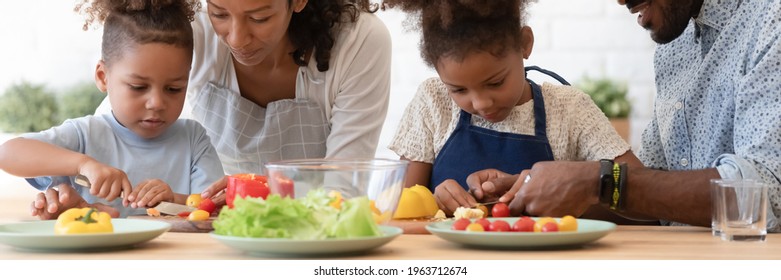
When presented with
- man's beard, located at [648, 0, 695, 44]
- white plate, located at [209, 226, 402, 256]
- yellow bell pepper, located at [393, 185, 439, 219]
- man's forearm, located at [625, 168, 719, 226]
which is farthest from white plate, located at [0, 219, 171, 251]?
man's beard, located at [648, 0, 695, 44]

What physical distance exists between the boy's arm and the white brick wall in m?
1.63

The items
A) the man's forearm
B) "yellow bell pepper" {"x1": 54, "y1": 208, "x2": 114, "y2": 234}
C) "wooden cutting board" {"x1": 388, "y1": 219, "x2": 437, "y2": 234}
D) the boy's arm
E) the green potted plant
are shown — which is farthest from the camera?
the green potted plant

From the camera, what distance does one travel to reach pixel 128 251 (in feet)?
4.24

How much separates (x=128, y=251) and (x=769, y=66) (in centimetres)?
108

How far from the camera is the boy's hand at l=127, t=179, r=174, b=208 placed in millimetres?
1923

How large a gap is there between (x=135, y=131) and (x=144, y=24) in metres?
0.25

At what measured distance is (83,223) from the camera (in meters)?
1.30

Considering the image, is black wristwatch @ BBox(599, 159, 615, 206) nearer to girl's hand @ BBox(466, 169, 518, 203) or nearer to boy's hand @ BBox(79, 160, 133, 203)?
girl's hand @ BBox(466, 169, 518, 203)

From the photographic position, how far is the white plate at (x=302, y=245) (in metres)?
1.17

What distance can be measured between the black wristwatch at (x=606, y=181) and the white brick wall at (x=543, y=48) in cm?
202
